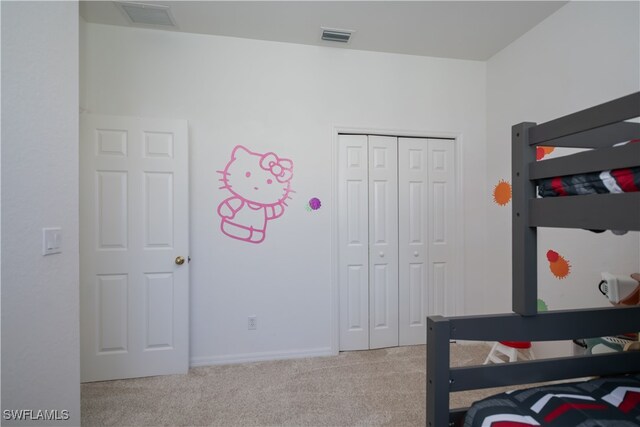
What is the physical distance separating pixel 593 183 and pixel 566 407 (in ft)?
2.24

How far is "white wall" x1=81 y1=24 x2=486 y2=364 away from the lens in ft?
7.43

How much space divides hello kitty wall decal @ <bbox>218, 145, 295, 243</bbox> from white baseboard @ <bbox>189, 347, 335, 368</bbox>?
940mm

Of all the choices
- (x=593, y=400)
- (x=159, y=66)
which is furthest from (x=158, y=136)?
(x=593, y=400)

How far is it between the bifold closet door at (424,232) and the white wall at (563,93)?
39cm

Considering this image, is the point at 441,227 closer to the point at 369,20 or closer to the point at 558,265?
the point at 558,265

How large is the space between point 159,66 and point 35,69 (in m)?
1.30

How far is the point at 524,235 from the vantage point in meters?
0.96

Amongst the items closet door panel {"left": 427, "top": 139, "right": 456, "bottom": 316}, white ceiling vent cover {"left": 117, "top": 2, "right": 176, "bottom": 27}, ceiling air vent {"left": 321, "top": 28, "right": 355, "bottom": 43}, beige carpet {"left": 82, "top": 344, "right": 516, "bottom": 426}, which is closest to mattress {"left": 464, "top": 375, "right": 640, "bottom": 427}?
beige carpet {"left": 82, "top": 344, "right": 516, "bottom": 426}

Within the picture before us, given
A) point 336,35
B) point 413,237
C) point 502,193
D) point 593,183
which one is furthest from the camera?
point 413,237

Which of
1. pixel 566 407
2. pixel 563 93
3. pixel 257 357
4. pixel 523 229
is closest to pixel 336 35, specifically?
pixel 563 93

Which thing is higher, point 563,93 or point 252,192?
point 563,93

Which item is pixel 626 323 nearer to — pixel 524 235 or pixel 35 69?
pixel 524 235

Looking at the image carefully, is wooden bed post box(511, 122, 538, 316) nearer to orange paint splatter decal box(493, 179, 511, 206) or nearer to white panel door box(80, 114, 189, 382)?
orange paint splatter decal box(493, 179, 511, 206)

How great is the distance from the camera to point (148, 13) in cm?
209
